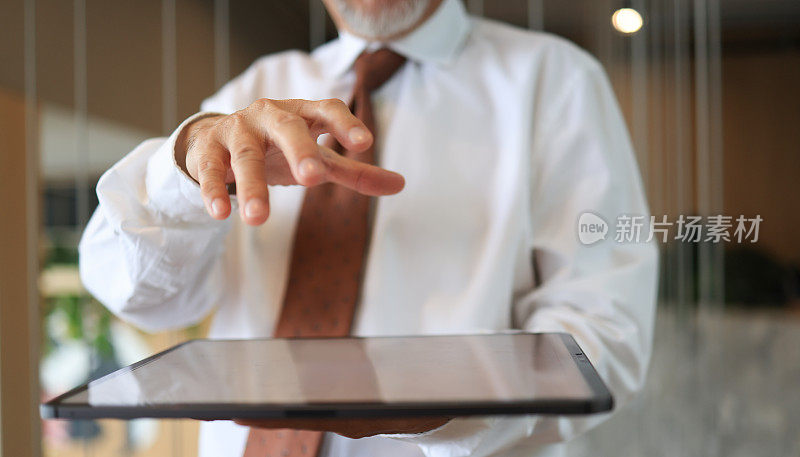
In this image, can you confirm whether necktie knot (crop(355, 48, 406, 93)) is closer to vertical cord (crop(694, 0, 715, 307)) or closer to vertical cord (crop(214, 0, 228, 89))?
vertical cord (crop(214, 0, 228, 89))

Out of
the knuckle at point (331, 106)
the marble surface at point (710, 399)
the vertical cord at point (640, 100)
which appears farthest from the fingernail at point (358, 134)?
the marble surface at point (710, 399)

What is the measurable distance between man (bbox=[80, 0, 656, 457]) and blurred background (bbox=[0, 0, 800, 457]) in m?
0.41

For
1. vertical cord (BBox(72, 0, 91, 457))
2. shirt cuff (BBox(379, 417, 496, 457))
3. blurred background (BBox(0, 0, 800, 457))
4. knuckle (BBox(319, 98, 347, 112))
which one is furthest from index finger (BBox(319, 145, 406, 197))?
vertical cord (BBox(72, 0, 91, 457))

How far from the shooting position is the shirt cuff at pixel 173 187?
461 millimetres

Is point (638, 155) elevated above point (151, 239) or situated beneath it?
elevated above

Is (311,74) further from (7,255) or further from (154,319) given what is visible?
(7,255)

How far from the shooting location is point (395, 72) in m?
0.74

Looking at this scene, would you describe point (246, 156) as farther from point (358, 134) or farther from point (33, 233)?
point (33, 233)

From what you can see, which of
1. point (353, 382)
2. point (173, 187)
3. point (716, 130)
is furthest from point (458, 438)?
point (716, 130)

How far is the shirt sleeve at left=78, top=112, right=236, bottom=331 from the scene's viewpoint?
0.51 m

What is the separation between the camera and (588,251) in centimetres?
67

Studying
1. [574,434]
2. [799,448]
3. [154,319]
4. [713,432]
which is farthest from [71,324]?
[799,448]

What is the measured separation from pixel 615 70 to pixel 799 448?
929 millimetres

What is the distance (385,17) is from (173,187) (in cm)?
30
